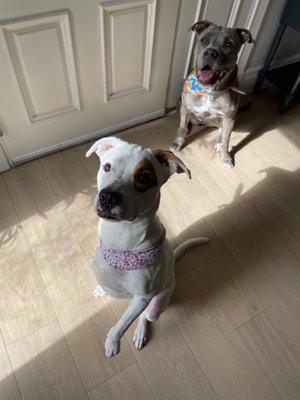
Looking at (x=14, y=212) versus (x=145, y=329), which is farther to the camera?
(x=14, y=212)

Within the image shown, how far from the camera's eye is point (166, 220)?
1951 millimetres

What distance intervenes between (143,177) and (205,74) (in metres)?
1.07

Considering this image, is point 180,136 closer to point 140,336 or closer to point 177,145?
point 177,145

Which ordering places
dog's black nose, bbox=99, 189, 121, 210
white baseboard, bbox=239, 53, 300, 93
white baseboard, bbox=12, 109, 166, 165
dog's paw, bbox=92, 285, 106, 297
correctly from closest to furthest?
dog's black nose, bbox=99, 189, 121, 210 → dog's paw, bbox=92, 285, 106, 297 → white baseboard, bbox=12, 109, 166, 165 → white baseboard, bbox=239, 53, 300, 93

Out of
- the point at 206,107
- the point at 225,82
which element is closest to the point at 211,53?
the point at 225,82

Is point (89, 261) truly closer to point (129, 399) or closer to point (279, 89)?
point (129, 399)

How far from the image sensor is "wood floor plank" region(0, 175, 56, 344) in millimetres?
1561

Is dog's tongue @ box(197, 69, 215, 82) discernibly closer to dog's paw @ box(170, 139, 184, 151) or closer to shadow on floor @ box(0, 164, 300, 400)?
dog's paw @ box(170, 139, 184, 151)

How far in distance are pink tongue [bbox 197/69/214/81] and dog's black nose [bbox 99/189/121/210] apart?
116cm

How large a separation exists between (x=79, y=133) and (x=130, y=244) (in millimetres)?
1356

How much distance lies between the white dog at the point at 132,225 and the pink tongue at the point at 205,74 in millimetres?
928

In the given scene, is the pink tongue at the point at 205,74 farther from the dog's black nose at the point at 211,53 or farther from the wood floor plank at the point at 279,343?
the wood floor plank at the point at 279,343

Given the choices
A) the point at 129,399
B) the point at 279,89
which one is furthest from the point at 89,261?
the point at 279,89

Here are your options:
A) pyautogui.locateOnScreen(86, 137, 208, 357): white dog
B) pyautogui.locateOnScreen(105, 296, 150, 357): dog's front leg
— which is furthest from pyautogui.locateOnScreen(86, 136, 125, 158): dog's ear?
pyautogui.locateOnScreen(105, 296, 150, 357): dog's front leg
